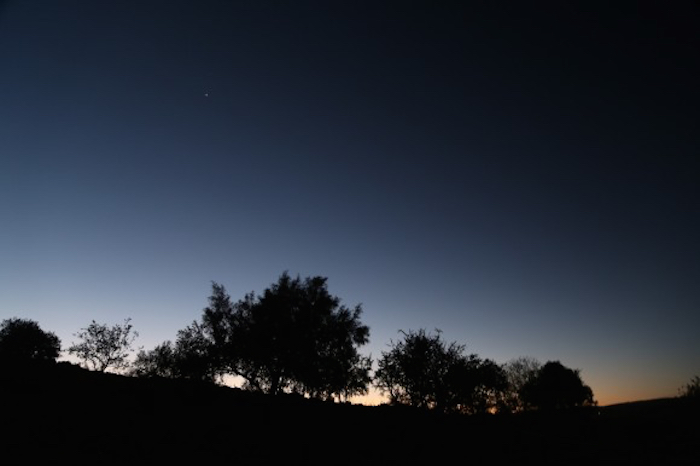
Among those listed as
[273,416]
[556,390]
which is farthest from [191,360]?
[556,390]

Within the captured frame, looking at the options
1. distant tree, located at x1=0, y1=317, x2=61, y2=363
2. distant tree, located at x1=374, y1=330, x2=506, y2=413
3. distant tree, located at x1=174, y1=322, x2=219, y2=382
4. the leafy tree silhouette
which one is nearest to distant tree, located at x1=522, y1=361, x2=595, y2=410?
distant tree, located at x1=374, y1=330, x2=506, y2=413

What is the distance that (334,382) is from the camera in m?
41.0

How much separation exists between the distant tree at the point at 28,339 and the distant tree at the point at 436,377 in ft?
210

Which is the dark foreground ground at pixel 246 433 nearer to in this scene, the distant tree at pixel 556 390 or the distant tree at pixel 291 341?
the distant tree at pixel 291 341

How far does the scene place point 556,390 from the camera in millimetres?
85062

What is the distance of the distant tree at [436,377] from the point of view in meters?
49.3

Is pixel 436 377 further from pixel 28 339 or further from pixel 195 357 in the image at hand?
pixel 28 339

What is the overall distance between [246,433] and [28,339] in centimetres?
7732

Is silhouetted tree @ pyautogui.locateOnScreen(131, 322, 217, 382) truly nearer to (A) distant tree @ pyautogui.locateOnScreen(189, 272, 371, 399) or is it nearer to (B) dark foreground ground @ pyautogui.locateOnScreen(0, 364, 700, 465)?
(A) distant tree @ pyautogui.locateOnScreen(189, 272, 371, 399)

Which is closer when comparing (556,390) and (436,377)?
(436,377)

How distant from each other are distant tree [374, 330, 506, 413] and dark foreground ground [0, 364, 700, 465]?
25670 mm

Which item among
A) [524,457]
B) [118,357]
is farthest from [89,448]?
[118,357]

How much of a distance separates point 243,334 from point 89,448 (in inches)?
1220

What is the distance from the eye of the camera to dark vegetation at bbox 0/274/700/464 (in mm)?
12086
